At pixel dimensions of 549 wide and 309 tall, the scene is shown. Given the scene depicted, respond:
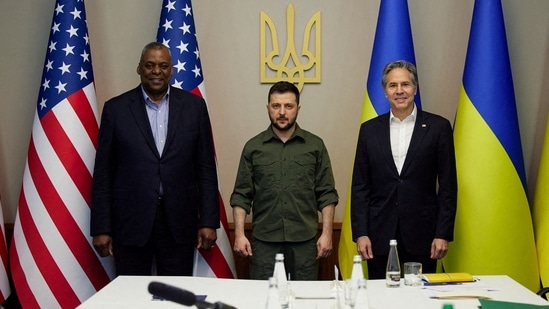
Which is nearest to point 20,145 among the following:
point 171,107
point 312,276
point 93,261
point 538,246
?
point 93,261

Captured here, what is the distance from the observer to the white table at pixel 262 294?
7.39 feet

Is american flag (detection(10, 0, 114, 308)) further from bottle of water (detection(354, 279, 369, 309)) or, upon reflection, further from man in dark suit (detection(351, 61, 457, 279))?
bottle of water (detection(354, 279, 369, 309))

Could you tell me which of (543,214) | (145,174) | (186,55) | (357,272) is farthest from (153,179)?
(543,214)

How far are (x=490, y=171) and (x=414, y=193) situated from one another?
28.9 inches

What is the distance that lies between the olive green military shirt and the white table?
77 centimetres

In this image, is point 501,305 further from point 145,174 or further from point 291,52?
point 291,52

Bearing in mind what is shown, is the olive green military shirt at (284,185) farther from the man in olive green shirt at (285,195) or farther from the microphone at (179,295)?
the microphone at (179,295)

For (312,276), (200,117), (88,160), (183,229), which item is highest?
(200,117)

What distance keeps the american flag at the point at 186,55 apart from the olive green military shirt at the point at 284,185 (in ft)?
1.41

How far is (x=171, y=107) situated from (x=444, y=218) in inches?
55.2

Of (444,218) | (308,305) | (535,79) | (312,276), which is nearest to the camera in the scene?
(308,305)

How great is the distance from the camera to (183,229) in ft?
10.8

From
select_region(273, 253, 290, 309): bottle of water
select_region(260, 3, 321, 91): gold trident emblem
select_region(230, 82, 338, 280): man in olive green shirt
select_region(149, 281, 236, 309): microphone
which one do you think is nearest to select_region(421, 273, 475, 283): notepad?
select_region(273, 253, 290, 309): bottle of water

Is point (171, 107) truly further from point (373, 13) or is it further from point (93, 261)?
point (373, 13)
